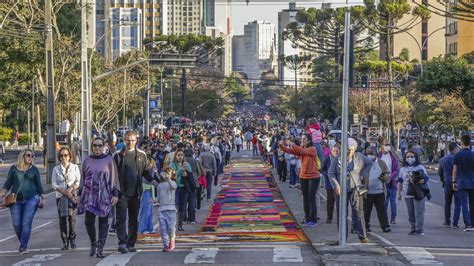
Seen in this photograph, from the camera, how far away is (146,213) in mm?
18734

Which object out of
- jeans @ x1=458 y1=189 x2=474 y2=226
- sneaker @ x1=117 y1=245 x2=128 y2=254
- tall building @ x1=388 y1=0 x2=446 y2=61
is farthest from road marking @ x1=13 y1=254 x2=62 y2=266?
tall building @ x1=388 y1=0 x2=446 y2=61

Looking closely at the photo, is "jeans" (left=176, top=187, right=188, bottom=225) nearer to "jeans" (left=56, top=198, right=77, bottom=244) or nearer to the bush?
"jeans" (left=56, top=198, right=77, bottom=244)

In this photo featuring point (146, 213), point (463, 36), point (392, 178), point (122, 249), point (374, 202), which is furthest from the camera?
point (463, 36)

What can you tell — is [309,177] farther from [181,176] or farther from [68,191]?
[68,191]

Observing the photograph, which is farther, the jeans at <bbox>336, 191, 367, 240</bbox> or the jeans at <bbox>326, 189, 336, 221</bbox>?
the jeans at <bbox>326, 189, 336, 221</bbox>

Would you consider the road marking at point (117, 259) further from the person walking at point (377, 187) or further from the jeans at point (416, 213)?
the jeans at point (416, 213)

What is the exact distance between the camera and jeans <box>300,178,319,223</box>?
19219 mm

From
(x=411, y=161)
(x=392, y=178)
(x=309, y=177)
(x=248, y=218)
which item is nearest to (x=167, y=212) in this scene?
(x=309, y=177)

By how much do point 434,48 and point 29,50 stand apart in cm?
8719

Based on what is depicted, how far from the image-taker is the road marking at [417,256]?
46.8 ft

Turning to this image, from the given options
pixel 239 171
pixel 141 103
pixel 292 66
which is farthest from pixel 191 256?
pixel 292 66

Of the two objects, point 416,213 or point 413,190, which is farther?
point 413,190

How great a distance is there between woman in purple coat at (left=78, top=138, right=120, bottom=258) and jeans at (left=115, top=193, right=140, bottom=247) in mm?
320

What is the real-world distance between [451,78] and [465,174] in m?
19.6
